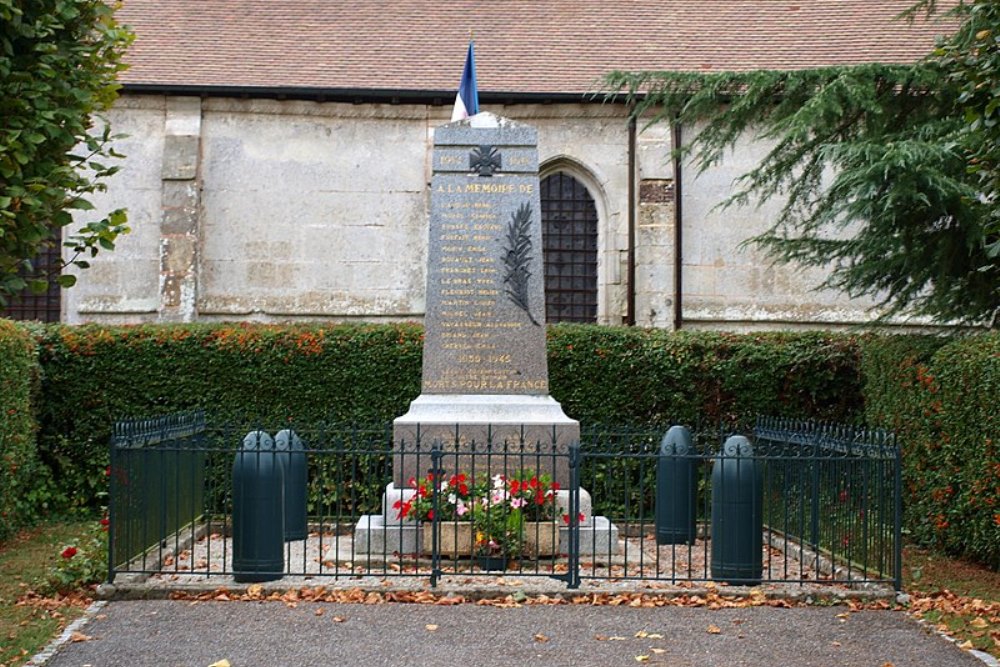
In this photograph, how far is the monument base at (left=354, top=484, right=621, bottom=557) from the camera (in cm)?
898

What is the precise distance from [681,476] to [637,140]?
1017 centimetres

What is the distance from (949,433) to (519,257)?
393 cm

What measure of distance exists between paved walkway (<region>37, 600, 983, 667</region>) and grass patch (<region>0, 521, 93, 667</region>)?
222mm

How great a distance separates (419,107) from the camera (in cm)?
1923

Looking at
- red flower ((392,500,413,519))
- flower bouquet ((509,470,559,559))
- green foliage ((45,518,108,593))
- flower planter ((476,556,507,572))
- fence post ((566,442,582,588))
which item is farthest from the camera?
red flower ((392,500,413,519))

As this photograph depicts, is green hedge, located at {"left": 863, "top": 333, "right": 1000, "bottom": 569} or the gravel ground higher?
green hedge, located at {"left": 863, "top": 333, "right": 1000, "bottom": 569}

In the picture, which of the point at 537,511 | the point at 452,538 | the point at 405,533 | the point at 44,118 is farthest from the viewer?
the point at 405,533

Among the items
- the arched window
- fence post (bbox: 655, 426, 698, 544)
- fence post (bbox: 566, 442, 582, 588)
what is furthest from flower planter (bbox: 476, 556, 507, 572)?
the arched window

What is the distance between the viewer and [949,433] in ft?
32.1

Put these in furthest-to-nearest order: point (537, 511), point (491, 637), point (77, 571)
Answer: point (537, 511)
point (77, 571)
point (491, 637)

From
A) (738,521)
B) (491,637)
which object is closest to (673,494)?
(738,521)

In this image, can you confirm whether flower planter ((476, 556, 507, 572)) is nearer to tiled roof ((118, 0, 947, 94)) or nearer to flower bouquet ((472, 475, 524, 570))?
flower bouquet ((472, 475, 524, 570))

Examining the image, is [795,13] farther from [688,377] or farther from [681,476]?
[681,476]

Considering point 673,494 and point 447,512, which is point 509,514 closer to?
point 447,512
